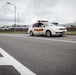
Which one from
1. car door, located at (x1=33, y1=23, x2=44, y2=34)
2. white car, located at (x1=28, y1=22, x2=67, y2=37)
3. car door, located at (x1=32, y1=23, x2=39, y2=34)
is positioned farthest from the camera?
car door, located at (x1=32, y1=23, x2=39, y2=34)

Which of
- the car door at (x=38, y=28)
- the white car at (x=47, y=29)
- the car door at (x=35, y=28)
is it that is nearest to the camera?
the white car at (x=47, y=29)

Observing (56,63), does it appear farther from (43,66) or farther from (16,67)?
(16,67)

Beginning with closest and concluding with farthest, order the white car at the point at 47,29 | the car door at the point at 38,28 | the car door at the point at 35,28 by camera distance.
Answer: the white car at the point at 47,29, the car door at the point at 38,28, the car door at the point at 35,28

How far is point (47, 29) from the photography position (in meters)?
20.9

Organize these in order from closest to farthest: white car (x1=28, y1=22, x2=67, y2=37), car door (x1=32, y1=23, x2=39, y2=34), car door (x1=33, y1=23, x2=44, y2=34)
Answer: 1. white car (x1=28, y1=22, x2=67, y2=37)
2. car door (x1=33, y1=23, x2=44, y2=34)
3. car door (x1=32, y1=23, x2=39, y2=34)

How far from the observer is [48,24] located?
21.4 metres

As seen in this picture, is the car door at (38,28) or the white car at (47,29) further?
the car door at (38,28)

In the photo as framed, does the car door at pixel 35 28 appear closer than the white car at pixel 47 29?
No

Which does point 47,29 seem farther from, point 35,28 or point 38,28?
point 35,28

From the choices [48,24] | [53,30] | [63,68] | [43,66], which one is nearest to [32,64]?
[43,66]

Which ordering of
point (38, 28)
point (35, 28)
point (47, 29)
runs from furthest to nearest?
point (35, 28)
point (38, 28)
point (47, 29)

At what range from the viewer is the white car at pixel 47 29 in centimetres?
2016

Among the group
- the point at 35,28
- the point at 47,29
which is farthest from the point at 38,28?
the point at 47,29

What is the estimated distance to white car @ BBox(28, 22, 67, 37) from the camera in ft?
66.1
